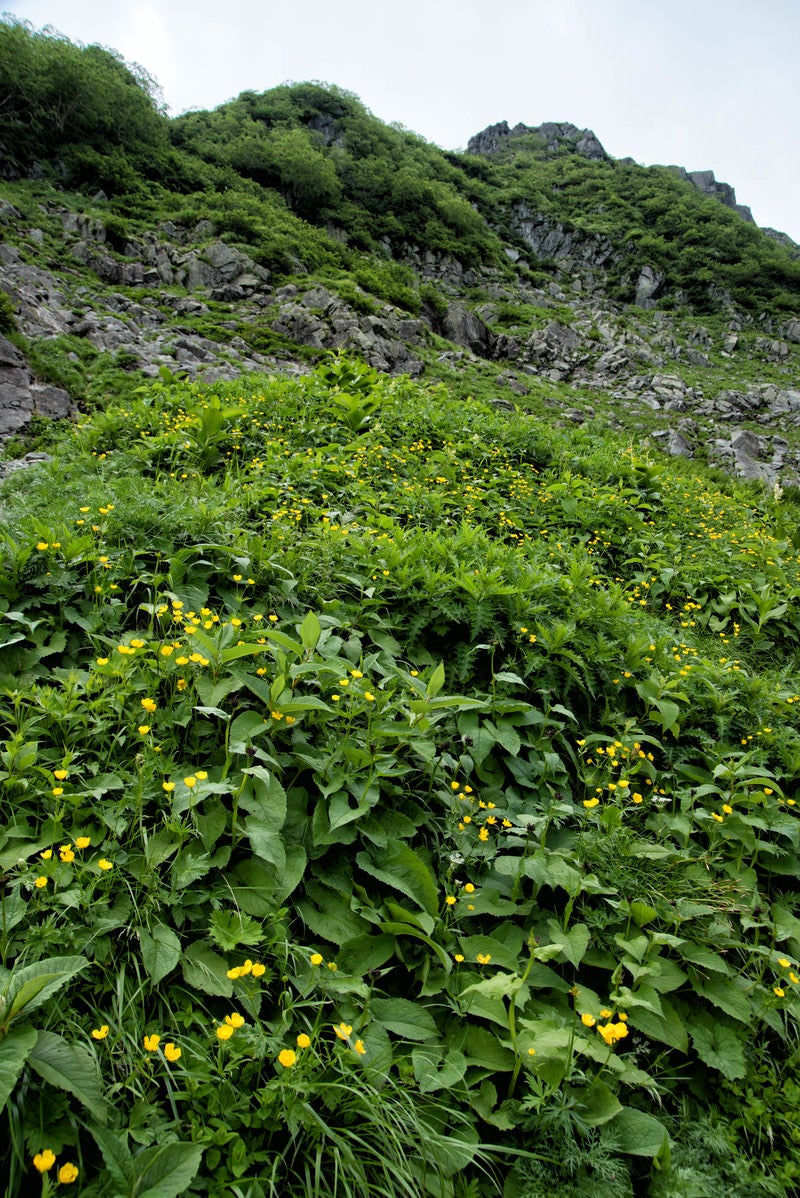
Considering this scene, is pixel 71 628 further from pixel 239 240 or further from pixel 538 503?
pixel 239 240

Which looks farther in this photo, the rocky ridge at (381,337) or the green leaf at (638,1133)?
the rocky ridge at (381,337)

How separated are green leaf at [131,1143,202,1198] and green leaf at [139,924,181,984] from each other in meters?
0.36

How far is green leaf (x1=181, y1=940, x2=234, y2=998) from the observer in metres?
1.44

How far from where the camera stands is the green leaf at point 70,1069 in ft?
3.71

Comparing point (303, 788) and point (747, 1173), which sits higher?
point (303, 788)

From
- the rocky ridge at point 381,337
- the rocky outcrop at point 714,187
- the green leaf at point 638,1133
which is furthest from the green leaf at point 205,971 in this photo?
the rocky outcrop at point 714,187

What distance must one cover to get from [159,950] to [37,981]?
0.36 metres

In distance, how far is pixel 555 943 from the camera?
1.81 metres

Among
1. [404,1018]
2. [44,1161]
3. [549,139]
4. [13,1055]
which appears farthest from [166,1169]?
[549,139]

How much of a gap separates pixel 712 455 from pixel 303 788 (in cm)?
2183

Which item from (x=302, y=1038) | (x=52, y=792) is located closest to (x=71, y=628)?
(x=52, y=792)

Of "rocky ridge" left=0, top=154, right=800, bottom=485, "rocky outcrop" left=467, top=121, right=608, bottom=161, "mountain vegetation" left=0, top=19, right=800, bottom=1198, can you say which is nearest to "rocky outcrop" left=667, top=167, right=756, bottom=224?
"rocky outcrop" left=467, top=121, right=608, bottom=161

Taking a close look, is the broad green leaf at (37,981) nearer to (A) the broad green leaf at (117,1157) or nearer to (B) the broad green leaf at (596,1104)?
(A) the broad green leaf at (117,1157)

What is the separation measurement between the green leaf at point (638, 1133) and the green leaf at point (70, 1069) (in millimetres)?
1276
